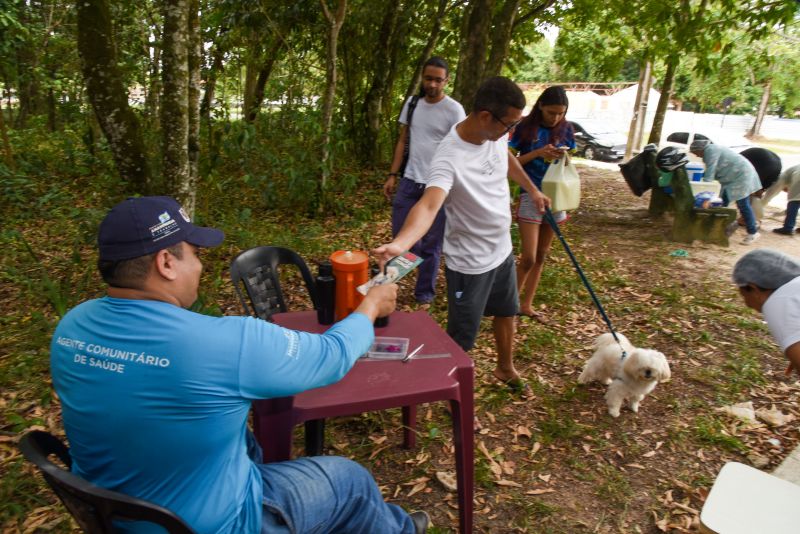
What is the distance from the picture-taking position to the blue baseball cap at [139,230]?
1424 mm

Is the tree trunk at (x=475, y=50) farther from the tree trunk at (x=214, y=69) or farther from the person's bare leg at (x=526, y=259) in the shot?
the tree trunk at (x=214, y=69)

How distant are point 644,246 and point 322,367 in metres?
6.59

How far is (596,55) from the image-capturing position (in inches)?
434

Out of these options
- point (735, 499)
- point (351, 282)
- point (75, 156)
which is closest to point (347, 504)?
point (351, 282)

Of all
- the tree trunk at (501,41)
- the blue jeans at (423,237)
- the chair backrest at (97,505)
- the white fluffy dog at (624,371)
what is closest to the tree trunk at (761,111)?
the tree trunk at (501,41)

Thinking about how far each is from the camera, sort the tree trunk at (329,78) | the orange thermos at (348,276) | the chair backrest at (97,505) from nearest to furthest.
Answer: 1. the chair backrest at (97,505)
2. the orange thermos at (348,276)
3. the tree trunk at (329,78)

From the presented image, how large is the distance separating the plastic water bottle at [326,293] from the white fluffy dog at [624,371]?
7.03 feet

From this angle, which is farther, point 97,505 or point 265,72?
point 265,72

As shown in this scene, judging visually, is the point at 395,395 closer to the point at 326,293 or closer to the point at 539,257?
the point at 326,293

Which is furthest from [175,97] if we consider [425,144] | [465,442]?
[465,442]

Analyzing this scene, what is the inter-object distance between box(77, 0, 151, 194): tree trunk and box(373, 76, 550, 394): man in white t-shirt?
444 cm

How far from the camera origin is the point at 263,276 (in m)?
3.03

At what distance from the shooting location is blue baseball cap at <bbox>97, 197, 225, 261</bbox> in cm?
142

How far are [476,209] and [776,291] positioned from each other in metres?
1.44
